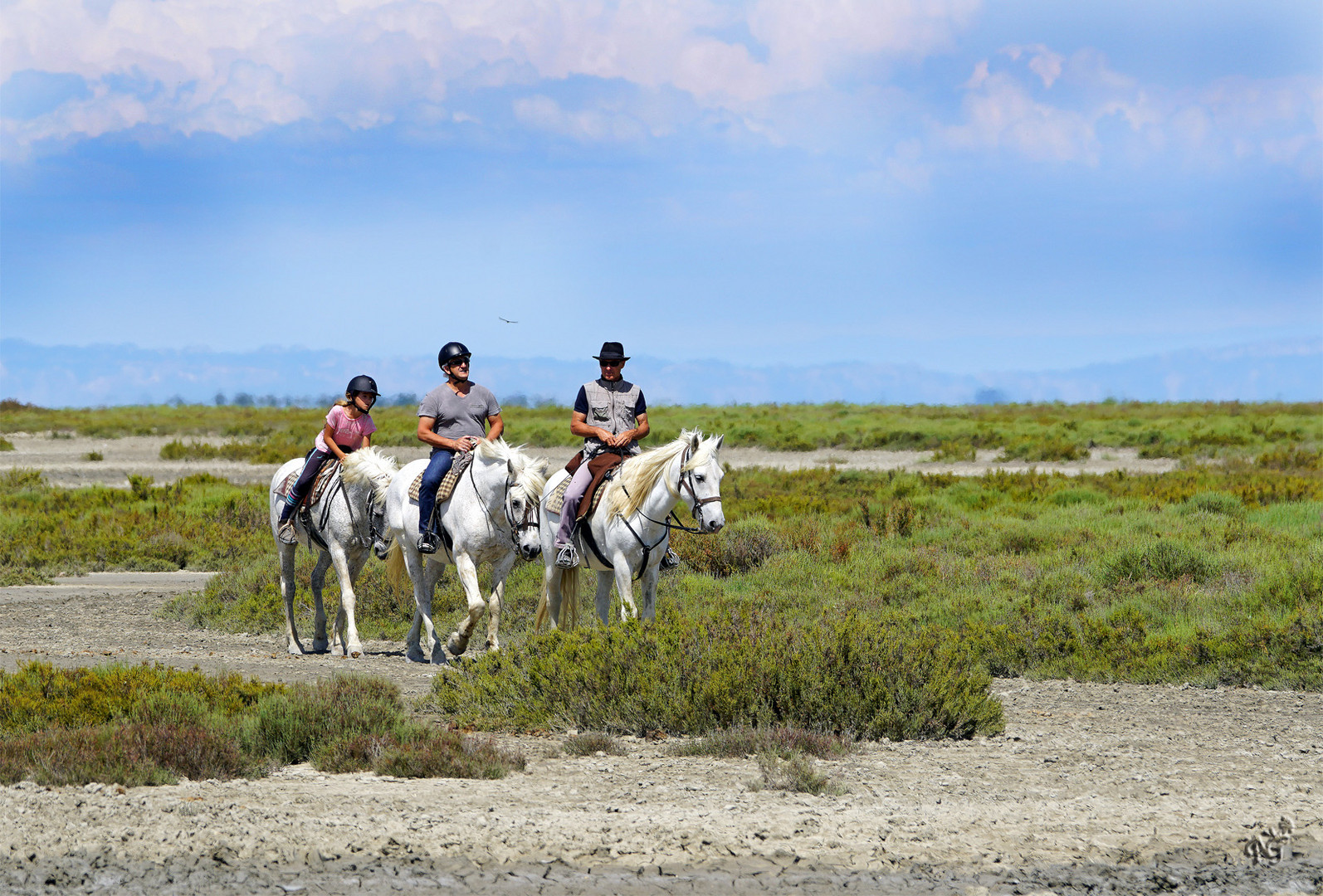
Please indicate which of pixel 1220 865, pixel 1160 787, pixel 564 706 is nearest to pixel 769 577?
pixel 564 706

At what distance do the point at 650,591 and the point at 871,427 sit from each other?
44697 millimetres

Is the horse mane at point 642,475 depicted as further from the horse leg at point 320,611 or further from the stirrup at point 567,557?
the horse leg at point 320,611

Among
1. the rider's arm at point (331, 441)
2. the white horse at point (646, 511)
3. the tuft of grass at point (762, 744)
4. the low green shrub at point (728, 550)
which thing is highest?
the rider's arm at point (331, 441)

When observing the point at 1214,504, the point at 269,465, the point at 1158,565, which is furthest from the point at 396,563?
the point at 269,465

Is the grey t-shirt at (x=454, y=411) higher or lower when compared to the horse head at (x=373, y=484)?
higher

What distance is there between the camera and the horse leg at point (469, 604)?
38.0 feet

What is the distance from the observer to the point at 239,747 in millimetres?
7836

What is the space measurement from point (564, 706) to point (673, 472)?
234 cm

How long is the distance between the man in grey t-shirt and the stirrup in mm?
1499

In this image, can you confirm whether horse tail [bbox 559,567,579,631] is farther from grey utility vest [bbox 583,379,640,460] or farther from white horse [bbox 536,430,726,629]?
grey utility vest [bbox 583,379,640,460]

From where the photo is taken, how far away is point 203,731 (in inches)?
303

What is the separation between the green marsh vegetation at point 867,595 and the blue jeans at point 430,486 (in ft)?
5.98

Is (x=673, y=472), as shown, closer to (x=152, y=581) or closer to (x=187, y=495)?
(x=152, y=581)

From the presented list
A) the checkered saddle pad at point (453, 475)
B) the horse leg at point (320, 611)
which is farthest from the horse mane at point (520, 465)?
the horse leg at point (320, 611)
